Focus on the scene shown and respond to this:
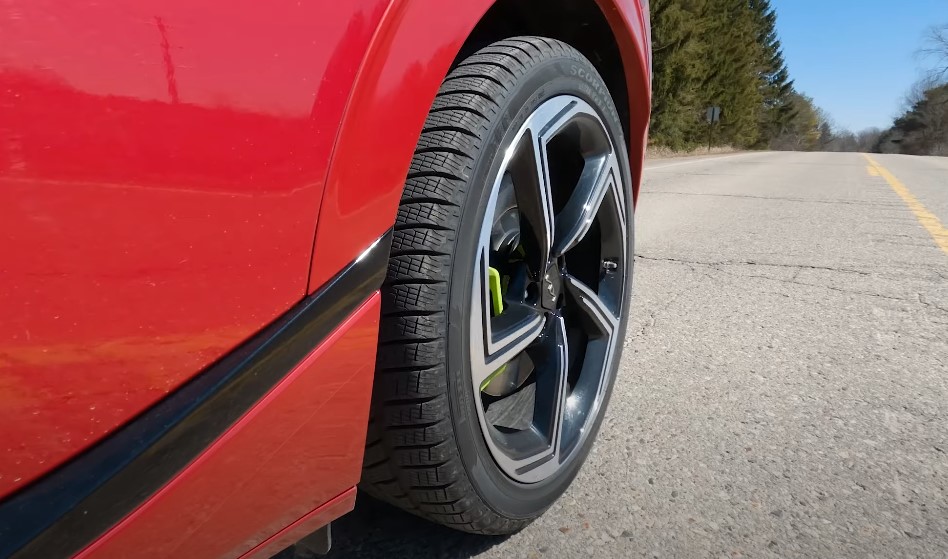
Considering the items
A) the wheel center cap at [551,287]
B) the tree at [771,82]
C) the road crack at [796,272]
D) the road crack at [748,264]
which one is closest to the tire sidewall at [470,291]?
the wheel center cap at [551,287]

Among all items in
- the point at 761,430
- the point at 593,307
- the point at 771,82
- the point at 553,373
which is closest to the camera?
the point at 553,373

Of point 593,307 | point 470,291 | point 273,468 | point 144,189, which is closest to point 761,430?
point 593,307

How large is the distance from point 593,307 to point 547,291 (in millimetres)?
199

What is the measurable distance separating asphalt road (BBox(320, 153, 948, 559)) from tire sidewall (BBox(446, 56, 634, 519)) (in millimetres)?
155

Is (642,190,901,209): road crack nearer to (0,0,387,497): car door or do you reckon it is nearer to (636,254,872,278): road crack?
(636,254,872,278): road crack

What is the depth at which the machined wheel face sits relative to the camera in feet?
4.04

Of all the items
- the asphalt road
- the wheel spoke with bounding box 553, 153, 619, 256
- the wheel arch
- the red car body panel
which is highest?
the wheel arch

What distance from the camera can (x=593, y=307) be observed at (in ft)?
5.49

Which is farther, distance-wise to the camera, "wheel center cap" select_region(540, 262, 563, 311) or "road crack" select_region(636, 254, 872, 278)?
"road crack" select_region(636, 254, 872, 278)

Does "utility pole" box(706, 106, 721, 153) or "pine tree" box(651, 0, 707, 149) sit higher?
"pine tree" box(651, 0, 707, 149)

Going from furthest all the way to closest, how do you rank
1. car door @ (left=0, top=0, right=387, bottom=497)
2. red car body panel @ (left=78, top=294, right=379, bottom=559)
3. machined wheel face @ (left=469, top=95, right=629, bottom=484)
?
machined wheel face @ (left=469, top=95, right=629, bottom=484), red car body panel @ (left=78, top=294, right=379, bottom=559), car door @ (left=0, top=0, right=387, bottom=497)

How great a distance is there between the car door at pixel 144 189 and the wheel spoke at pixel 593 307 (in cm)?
91

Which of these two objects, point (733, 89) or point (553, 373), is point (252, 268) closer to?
point (553, 373)

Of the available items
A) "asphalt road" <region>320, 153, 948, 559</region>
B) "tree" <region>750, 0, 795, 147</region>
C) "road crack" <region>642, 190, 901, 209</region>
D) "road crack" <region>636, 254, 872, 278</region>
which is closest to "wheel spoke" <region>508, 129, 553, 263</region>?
"asphalt road" <region>320, 153, 948, 559</region>
